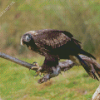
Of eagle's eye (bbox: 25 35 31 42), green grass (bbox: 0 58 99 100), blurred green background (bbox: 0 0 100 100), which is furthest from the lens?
blurred green background (bbox: 0 0 100 100)

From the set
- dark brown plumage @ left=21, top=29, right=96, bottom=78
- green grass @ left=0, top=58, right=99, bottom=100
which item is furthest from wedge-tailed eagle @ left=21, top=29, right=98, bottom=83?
green grass @ left=0, top=58, right=99, bottom=100

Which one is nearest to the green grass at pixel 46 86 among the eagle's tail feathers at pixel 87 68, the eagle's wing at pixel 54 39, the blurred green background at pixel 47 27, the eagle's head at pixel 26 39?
the blurred green background at pixel 47 27

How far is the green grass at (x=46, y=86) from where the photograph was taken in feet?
17.1

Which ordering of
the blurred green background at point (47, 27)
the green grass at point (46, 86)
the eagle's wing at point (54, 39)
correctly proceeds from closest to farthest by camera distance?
the eagle's wing at point (54, 39), the green grass at point (46, 86), the blurred green background at point (47, 27)

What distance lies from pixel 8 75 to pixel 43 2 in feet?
9.39

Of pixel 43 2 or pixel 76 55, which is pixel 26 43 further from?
pixel 43 2

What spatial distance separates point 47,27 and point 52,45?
4.22 meters

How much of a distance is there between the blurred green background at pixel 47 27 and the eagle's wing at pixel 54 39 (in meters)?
1.82

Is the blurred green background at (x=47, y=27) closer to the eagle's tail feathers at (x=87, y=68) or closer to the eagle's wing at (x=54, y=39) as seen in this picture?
the eagle's tail feathers at (x=87, y=68)

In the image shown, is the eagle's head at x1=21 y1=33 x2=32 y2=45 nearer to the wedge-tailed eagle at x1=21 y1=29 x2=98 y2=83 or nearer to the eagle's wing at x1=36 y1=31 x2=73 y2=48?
the wedge-tailed eagle at x1=21 y1=29 x2=98 y2=83

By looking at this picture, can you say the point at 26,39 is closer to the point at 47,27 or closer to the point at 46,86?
the point at 46,86

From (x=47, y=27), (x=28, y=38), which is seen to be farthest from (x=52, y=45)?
(x=47, y=27)

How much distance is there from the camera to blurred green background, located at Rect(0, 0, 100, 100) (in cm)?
547

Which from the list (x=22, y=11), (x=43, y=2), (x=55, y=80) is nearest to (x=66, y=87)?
(x=55, y=80)
